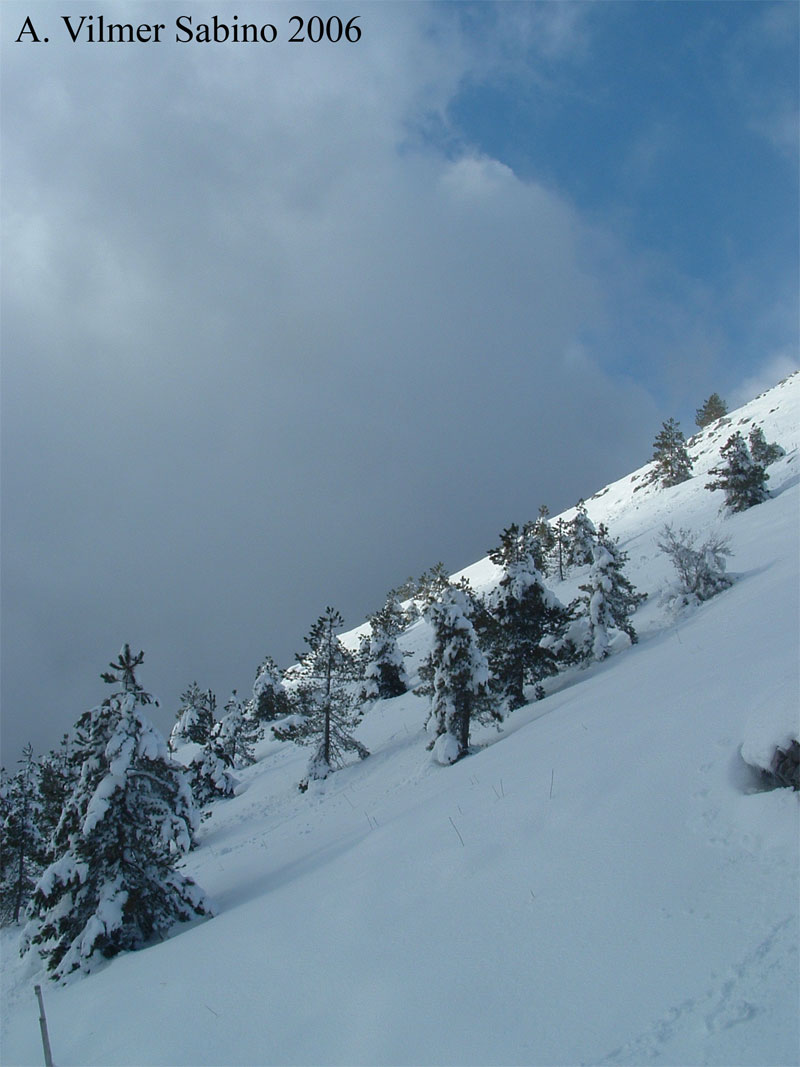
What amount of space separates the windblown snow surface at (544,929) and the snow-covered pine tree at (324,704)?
1820 centimetres

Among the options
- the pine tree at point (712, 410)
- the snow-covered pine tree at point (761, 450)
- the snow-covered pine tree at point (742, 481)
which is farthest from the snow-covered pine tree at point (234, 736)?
the pine tree at point (712, 410)

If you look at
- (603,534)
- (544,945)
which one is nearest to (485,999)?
(544,945)

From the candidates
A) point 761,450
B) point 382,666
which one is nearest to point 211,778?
point 382,666

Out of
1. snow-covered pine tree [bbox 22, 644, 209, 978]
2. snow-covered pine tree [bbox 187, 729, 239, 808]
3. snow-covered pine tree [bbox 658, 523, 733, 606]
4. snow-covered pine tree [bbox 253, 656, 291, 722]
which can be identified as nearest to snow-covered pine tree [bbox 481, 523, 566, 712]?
snow-covered pine tree [bbox 658, 523, 733, 606]

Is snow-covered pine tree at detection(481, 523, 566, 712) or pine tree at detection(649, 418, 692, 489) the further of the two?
pine tree at detection(649, 418, 692, 489)

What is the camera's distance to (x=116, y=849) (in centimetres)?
1357

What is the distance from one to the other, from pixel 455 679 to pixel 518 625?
14.9ft

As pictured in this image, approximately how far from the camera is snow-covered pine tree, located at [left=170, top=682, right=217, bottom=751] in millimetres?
51625

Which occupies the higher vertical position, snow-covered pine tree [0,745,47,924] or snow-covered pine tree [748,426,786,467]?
snow-covered pine tree [748,426,786,467]

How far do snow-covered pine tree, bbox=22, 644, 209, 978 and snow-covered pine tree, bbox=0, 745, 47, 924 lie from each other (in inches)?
745

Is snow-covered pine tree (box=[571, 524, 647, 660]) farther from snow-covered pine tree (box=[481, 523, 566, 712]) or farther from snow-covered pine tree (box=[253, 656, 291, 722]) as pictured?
snow-covered pine tree (box=[253, 656, 291, 722])

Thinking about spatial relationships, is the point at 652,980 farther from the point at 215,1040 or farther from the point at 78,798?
the point at 78,798

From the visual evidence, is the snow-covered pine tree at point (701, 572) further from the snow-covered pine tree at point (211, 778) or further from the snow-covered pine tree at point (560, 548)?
the snow-covered pine tree at point (560, 548)

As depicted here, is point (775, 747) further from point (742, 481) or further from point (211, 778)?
point (742, 481)
